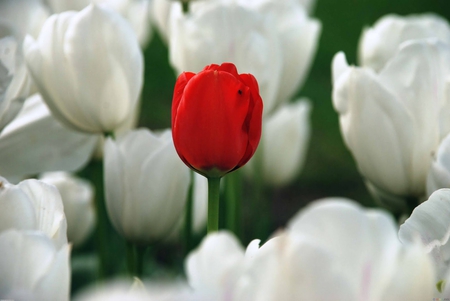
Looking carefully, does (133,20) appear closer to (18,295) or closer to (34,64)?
(34,64)

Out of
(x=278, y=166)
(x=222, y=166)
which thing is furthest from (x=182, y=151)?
(x=278, y=166)

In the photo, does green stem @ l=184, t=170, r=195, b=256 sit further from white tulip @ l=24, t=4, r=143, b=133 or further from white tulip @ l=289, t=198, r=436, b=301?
white tulip @ l=289, t=198, r=436, b=301

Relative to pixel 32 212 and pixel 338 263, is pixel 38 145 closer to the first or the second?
pixel 32 212

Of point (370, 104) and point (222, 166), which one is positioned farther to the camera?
point (370, 104)

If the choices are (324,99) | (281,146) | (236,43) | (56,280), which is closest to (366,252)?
(56,280)

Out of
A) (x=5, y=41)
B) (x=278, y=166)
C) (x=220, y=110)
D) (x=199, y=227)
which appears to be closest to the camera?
(x=220, y=110)

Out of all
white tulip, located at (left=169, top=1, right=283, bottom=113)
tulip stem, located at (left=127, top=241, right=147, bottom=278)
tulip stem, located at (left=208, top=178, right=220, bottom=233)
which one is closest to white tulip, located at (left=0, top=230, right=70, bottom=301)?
tulip stem, located at (left=208, top=178, right=220, bottom=233)

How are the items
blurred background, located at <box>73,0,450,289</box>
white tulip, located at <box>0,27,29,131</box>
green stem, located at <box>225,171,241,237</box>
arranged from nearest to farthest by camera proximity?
white tulip, located at <box>0,27,29,131</box> < green stem, located at <box>225,171,241,237</box> < blurred background, located at <box>73,0,450,289</box>
